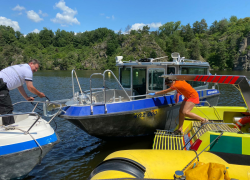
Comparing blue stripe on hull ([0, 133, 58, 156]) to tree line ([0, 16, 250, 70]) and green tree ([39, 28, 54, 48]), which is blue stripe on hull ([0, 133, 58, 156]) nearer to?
tree line ([0, 16, 250, 70])

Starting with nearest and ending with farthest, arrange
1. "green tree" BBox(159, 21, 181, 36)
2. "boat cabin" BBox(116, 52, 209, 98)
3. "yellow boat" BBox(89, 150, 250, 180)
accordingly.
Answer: "yellow boat" BBox(89, 150, 250, 180) < "boat cabin" BBox(116, 52, 209, 98) < "green tree" BBox(159, 21, 181, 36)

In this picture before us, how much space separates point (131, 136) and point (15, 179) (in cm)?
358

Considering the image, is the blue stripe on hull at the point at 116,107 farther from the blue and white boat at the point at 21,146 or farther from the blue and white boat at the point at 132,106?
the blue and white boat at the point at 21,146

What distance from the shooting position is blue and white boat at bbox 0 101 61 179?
12.9 ft

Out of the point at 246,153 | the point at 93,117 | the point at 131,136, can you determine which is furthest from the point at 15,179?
the point at 246,153

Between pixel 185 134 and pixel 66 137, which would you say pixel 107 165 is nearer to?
pixel 185 134

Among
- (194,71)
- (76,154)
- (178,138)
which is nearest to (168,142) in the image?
(178,138)

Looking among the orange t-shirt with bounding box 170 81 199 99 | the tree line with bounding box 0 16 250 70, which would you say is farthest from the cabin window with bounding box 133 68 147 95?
the tree line with bounding box 0 16 250 70

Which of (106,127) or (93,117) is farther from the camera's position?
(106,127)

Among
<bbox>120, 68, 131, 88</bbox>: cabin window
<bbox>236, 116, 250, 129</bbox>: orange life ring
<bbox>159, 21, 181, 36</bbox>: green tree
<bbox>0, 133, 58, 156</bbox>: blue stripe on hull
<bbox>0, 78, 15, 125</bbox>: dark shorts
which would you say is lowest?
<bbox>0, 133, 58, 156</bbox>: blue stripe on hull

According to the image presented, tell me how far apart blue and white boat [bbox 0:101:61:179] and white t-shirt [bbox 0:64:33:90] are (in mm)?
789

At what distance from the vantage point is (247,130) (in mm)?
5562

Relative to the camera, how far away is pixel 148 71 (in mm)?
7871

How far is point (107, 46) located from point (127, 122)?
86894 mm
